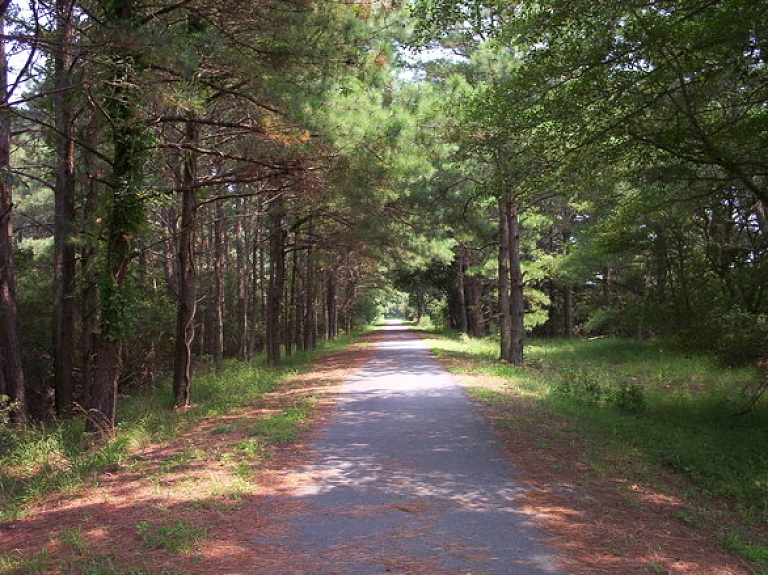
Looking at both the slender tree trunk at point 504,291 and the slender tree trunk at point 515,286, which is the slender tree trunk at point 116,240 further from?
the slender tree trunk at point 504,291

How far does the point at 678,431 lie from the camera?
923cm

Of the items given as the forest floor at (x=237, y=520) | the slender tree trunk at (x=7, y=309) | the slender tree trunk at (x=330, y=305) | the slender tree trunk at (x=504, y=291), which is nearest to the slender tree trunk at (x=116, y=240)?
the forest floor at (x=237, y=520)

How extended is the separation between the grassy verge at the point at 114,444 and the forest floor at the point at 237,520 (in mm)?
195

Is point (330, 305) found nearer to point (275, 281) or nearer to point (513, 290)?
point (275, 281)

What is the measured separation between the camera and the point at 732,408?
11.0 meters

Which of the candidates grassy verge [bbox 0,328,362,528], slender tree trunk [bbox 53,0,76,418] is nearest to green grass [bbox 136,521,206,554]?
grassy verge [bbox 0,328,362,528]

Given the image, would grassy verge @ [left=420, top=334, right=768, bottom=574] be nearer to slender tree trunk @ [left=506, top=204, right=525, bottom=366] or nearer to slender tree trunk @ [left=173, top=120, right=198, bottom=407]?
slender tree trunk @ [left=506, top=204, right=525, bottom=366]

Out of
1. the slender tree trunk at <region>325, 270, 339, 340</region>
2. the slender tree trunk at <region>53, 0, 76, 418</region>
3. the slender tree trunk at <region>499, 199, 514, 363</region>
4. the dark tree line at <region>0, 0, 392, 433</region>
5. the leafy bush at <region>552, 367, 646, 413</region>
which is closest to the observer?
the dark tree line at <region>0, 0, 392, 433</region>

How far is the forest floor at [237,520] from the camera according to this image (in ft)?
13.2

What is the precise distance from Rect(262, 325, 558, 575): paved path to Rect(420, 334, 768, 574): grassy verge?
1.30 meters

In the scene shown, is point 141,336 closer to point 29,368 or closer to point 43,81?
point 29,368

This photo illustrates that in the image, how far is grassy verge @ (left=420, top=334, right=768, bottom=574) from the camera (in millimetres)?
5797

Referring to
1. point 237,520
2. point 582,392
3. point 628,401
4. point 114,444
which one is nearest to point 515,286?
point 582,392

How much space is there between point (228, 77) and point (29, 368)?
10232mm
